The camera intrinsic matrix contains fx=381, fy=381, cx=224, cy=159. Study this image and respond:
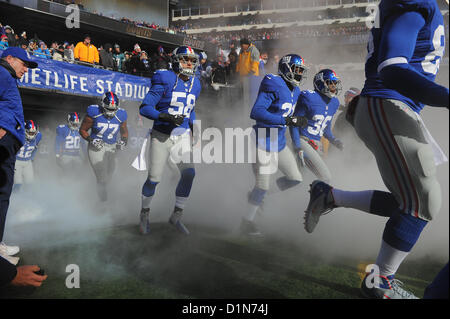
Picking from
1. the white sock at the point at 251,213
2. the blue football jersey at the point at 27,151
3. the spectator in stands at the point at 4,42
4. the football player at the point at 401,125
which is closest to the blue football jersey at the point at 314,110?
the white sock at the point at 251,213

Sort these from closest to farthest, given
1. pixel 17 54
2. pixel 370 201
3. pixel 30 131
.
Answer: pixel 370 201, pixel 17 54, pixel 30 131

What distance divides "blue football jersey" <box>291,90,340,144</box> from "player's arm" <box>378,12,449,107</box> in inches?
107

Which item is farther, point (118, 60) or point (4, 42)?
point (118, 60)

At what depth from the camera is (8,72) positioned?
304 cm

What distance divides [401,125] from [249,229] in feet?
8.08

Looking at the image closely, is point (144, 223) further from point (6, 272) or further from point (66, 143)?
point (66, 143)

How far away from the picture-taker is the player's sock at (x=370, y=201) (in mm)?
2264

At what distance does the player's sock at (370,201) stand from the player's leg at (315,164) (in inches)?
75.4

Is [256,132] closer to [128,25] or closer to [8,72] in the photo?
[8,72]

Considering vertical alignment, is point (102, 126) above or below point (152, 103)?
below

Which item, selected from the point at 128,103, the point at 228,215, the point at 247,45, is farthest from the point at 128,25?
the point at 228,215

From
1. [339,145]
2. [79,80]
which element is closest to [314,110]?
[339,145]

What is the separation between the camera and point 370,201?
2350 mm

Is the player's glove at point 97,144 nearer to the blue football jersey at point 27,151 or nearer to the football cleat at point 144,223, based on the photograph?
the blue football jersey at point 27,151
